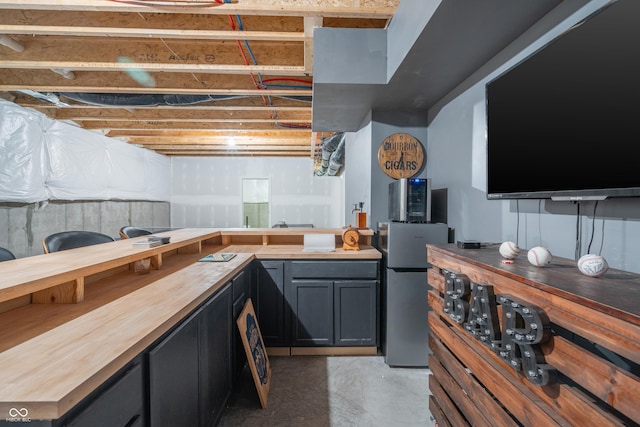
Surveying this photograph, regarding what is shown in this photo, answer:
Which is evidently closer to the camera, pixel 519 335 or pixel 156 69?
pixel 519 335

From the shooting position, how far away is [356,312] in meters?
2.59

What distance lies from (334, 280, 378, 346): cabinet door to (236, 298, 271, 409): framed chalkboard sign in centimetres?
69

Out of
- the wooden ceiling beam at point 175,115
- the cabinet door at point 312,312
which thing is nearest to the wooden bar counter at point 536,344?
the cabinet door at point 312,312

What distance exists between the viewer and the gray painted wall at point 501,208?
1.12 m

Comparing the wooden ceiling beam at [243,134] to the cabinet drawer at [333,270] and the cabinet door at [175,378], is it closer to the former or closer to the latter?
the cabinet drawer at [333,270]

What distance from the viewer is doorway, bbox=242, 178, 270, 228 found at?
318 inches

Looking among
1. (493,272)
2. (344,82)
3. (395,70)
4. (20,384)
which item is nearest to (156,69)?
(344,82)

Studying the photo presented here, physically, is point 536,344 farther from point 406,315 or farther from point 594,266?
point 406,315

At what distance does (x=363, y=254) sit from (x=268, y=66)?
6.18 ft

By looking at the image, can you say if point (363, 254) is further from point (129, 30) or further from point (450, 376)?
point (129, 30)

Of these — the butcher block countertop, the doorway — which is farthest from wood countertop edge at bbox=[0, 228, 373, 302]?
the doorway

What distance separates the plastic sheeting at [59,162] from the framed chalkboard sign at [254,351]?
3355 millimetres

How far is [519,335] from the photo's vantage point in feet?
3.16

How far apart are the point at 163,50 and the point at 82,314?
247 centimetres
